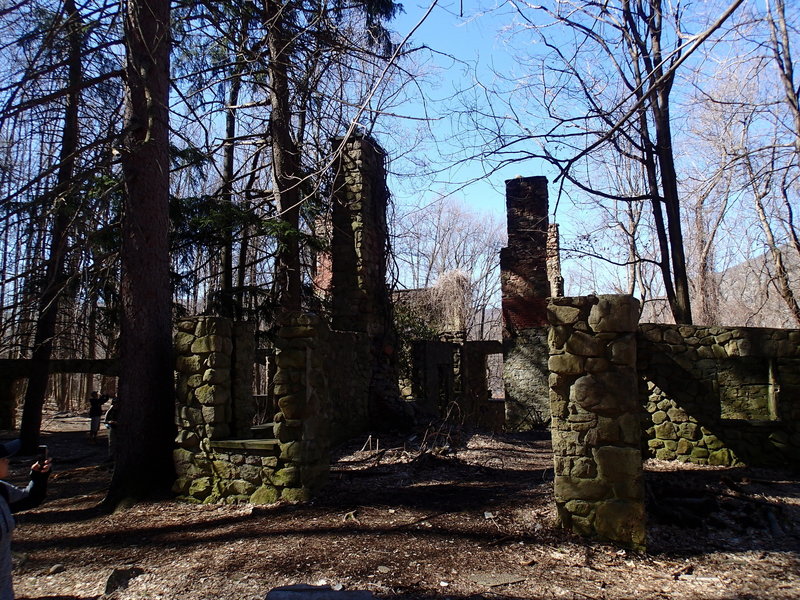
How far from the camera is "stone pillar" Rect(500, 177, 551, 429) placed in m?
17.6

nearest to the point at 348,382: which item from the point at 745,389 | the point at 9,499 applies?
the point at 745,389

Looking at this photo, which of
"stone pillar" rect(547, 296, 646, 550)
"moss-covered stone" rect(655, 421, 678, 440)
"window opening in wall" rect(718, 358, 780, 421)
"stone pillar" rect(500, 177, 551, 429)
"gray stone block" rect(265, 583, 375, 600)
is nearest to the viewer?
"gray stone block" rect(265, 583, 375, 600)

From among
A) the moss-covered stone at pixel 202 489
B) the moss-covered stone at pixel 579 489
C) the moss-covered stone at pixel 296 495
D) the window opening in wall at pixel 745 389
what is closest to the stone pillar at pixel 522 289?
the window opening in wall at pixel 745 389

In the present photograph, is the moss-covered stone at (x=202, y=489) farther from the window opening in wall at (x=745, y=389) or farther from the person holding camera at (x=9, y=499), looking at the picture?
the window opening in wall at (x=745, y=389)

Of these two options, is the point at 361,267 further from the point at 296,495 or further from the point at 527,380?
the point at 527,380

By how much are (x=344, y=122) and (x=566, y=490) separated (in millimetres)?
6071

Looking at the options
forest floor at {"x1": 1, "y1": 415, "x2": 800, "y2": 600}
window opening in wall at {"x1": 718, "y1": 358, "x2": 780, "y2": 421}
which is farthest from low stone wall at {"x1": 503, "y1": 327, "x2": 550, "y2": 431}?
forest floor at {"x1": 1, "y1": 415, "x2": 800, "y2": 600}

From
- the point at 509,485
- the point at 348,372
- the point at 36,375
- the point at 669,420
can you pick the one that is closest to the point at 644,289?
the point at 669,420

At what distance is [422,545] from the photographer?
216 inches

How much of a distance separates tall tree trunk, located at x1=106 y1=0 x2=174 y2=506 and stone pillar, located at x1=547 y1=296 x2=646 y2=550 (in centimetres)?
522

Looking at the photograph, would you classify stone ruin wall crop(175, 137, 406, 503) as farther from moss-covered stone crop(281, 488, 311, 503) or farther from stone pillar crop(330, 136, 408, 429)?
stone pillar crop(330, 136, 408, 429)

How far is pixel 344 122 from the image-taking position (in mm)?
8844

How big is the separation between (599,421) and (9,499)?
186 inches

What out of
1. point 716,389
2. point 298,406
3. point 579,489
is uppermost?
point 716,389
